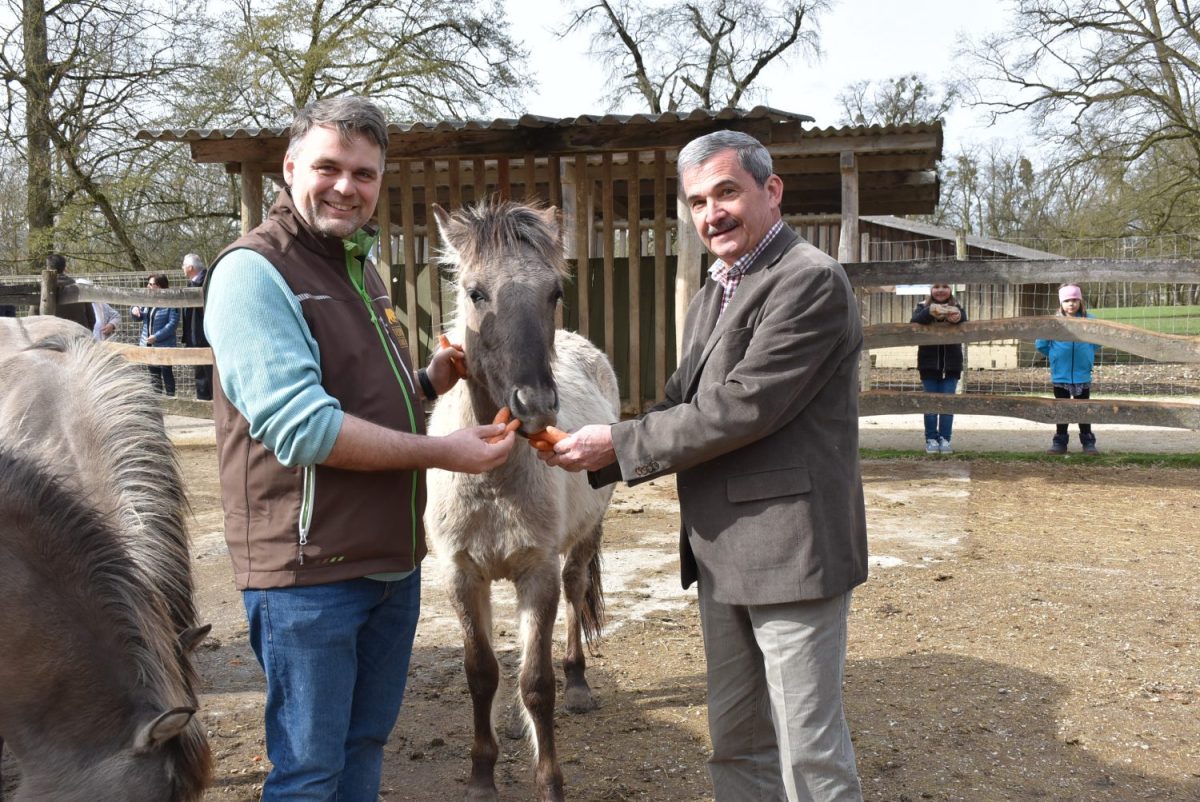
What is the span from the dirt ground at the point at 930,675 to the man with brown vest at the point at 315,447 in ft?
5.10

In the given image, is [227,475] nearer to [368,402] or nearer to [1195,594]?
[368,402]

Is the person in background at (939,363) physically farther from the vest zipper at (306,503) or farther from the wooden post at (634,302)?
the vest zipper at (306,503)

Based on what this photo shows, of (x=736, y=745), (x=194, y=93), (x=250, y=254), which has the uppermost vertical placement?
(x=194, y=93)

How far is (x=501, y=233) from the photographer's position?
289cm

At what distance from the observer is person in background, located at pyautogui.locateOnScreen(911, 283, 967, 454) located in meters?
9.65

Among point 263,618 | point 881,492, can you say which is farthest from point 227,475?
point 881,492

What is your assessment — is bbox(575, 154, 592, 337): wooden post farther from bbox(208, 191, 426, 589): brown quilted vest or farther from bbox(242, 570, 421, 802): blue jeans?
bbox(242, 570, 421, 802): blue jeans

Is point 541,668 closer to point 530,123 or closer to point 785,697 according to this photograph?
point 785,697

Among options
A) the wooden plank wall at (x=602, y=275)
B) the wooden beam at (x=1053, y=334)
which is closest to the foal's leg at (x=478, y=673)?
the wooden plank wall at (x=602, y=275)

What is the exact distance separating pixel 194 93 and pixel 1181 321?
59.1 ft

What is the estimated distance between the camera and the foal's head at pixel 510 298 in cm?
259

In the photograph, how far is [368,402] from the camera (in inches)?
82.0

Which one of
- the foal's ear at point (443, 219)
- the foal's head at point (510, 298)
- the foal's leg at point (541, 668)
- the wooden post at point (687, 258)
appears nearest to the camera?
the foal's head at point (510, 298)

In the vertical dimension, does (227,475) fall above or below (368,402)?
below
